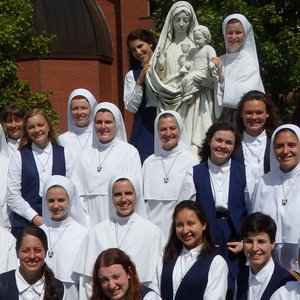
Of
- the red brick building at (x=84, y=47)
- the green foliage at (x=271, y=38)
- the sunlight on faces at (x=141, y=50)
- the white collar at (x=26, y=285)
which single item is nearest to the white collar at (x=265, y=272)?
the white collar at (x=26, y=285)

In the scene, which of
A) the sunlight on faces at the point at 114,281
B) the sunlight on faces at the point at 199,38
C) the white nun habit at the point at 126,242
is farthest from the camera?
the sunlight on faces at the point at 199,38

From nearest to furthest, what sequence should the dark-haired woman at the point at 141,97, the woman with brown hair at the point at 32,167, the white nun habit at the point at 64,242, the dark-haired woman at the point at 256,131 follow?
the white nun habit at the point at 64,242 → the dark-haired woman at the point at 256,131 → the woman with brown hair at the point at 32,167 → the dark-haired woman at the point at 141,97

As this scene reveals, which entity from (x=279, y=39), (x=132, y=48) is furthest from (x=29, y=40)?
(x=132, y=48)

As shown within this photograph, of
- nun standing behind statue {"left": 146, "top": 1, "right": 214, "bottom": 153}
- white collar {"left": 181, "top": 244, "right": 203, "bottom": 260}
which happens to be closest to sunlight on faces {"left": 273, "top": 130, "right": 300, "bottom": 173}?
white collar {"left": 181, "top": 244, "right": 203, "bottom": 260}

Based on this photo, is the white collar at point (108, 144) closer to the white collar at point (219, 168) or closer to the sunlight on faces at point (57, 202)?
the sunlight on faces at point (57, 202)

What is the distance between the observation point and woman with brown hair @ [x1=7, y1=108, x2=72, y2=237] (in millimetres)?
9906

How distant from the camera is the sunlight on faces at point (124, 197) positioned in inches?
345

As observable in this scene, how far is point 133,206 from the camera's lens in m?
8.85

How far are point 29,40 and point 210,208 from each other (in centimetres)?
1081

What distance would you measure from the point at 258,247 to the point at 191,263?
2.00 feet

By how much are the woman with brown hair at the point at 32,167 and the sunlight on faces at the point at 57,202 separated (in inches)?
28.2

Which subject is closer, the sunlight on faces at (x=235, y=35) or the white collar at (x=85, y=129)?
the sunlight on faces at (x=235, y=35)

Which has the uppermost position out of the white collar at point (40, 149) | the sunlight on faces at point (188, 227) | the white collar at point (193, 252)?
the white collar at point (40, 149)

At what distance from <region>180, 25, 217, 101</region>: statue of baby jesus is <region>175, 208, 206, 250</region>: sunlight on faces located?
124 inches
